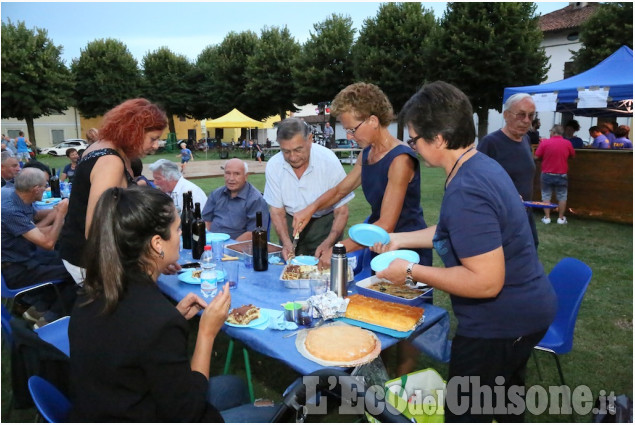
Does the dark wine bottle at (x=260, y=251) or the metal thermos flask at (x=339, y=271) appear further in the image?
the dark wine bottle at (x=260, y=251)

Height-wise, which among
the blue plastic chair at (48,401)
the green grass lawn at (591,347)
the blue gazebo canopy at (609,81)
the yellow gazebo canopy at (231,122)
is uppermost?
the blue gazebo canopy at (609,81)

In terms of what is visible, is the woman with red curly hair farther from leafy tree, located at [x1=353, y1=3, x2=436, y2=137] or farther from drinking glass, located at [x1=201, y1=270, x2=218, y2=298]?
leafy tree, located at [x1=353, y1=3, x2=436, y2=137]

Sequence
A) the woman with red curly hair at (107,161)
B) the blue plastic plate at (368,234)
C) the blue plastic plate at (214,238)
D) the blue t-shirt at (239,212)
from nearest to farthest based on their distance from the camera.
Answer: the blue plastic plate at (368,234)
the woman with red curly hair at (107,161)
the blue plastic plate at (214,238)
the blue t-shirt at (239,212)

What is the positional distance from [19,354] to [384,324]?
5.38ft

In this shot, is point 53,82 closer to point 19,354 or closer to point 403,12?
point 403,12

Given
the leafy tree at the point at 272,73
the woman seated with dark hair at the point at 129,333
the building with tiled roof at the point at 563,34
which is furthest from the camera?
the leafy tree at the point at 272,73

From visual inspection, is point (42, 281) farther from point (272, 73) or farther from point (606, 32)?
point (272, 73)

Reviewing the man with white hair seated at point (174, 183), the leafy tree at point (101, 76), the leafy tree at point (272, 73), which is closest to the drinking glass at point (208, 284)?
the man with white hair seated at point (174, 183)

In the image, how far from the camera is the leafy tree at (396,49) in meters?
23.5

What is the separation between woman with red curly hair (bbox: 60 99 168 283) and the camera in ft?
7.89

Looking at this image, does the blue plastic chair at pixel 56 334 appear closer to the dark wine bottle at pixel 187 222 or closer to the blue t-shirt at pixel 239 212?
the dark wine bottle at pixel 187 222

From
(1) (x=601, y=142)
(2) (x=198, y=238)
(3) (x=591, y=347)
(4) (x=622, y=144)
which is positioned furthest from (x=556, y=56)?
(2) (x=198, y=238)

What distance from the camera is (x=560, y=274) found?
281 cm

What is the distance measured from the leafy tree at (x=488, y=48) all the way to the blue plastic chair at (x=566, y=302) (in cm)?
1886
